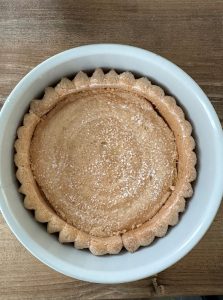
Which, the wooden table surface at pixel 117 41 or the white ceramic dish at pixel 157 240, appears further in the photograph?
the wooden table surface at pixel 117 41

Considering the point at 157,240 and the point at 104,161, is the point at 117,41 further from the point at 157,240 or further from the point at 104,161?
the point at 157,240

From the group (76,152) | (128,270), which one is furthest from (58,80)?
(128,270)

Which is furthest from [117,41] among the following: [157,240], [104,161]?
[157,240]

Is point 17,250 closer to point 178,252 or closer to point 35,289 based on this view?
point 35,289

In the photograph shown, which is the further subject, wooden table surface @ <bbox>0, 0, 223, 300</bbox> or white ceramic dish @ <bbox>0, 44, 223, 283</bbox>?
wooden table surface @ <bbox>0, 0, 223, 300</bbox>
